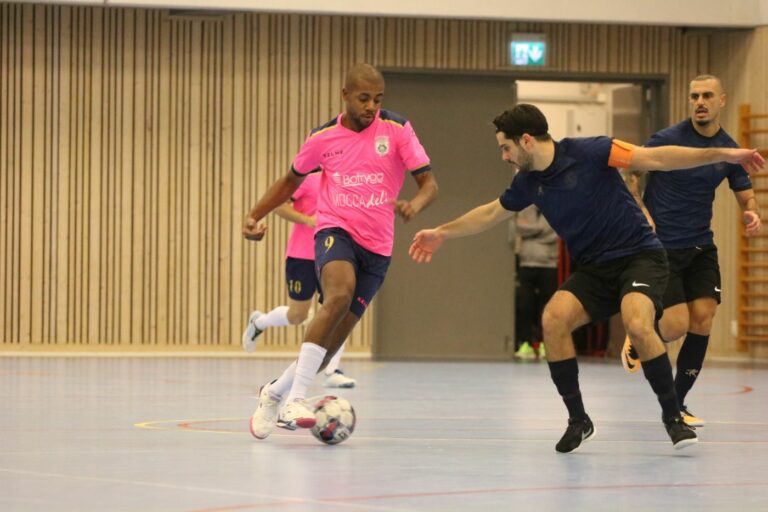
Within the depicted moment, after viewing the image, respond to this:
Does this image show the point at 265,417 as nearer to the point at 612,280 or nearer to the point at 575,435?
the point at 575,435

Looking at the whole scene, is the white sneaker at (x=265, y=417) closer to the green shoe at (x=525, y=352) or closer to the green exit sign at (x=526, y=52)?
the green exit sign at (x=526, y=52)

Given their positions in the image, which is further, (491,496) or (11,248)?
(11,248)

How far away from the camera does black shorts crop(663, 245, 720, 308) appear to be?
7.50m

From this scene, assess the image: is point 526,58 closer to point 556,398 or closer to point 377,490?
point 556,398

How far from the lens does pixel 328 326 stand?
20.9 ft

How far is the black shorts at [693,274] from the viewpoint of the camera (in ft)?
24.6

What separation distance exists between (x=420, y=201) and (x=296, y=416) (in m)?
1.24

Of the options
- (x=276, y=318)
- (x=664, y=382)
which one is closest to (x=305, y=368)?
(x=664, y=382)

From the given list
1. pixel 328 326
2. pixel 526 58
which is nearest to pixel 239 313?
pixel 526 58

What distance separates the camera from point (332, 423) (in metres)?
6.15

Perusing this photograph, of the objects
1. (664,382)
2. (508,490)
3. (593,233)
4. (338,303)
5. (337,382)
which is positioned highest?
(593,233)

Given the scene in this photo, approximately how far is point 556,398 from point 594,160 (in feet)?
12.1

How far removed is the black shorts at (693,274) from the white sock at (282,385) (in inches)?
91.2

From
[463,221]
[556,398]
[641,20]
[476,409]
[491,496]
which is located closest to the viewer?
[491,496]
